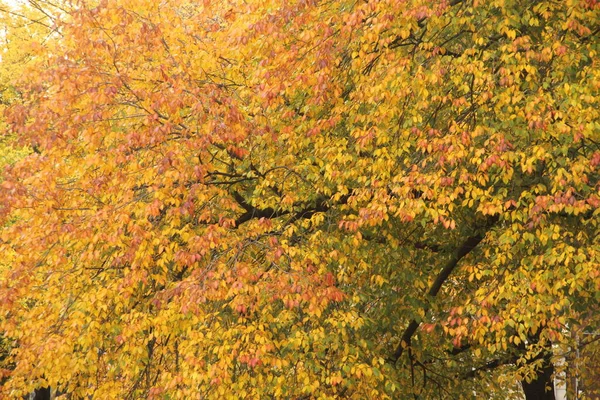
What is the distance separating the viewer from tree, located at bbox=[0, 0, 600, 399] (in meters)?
9.41

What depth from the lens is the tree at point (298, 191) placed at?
941 centimetres

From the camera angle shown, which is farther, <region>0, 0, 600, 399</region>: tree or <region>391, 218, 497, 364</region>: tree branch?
<region>391, 218, 497, 364</region>: tree branch

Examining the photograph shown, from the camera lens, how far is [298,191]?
11281 mm

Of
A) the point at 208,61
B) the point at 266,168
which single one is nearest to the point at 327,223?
the point at 266,168

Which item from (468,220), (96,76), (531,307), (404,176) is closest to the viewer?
(531,307)

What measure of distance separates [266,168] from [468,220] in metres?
2.96

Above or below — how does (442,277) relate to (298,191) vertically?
below

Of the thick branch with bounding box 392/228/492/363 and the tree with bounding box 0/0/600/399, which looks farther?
the thick branch with bounding box 392/228/492/363

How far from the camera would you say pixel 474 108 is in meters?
10.1

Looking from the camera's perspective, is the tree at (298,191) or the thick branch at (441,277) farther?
the thick branch at (441,277)

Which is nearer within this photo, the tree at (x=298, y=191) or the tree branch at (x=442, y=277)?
the tree at (x=298, y=191)

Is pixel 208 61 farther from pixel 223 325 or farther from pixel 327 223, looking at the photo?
pixel 223 325

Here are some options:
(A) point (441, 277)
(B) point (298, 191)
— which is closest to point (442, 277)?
(A) point (441, 277)

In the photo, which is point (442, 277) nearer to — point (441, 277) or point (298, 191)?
point (441, 277)
